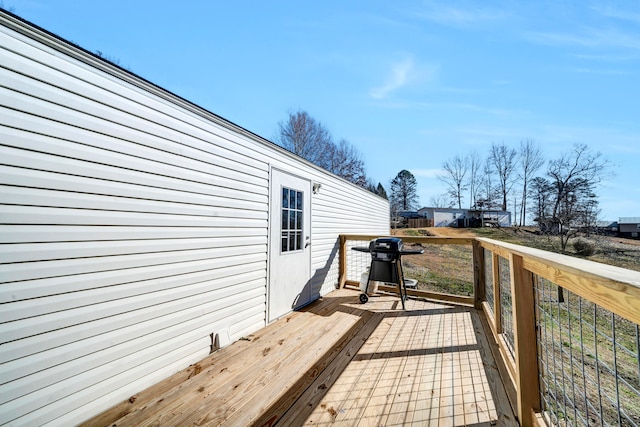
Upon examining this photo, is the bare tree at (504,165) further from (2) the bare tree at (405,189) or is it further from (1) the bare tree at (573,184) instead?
(1) the bare tree at (573,184)

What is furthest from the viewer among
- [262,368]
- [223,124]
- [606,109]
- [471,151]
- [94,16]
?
[471,151]

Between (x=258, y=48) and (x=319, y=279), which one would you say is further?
(x=258, y=48)

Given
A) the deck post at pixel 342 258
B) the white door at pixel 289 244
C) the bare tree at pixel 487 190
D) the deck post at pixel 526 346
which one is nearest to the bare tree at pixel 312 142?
the deck post at pixel 342 258

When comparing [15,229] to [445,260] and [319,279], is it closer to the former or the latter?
[319,279]

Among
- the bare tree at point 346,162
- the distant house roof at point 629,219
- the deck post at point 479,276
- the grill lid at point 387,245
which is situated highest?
the bare tree at point 346,162

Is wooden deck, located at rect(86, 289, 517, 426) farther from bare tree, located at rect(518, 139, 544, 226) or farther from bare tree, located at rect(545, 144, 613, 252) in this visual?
bare tree, located at rect(518, 139, 544, 226)

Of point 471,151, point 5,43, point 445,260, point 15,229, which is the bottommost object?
point 445,260

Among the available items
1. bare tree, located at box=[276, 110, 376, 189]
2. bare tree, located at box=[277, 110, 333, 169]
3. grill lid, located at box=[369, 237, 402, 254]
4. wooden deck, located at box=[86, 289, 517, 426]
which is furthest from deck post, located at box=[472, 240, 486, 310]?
bare tree, located at box=[277, 110, 333, 169]

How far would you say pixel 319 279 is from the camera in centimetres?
454

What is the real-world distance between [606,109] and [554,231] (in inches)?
195

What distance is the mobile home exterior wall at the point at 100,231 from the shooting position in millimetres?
1471

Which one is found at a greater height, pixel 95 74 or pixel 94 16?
pixel 94 16

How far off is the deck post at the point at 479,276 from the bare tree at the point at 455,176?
997 inches

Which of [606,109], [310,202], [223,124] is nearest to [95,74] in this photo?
[223,124]
